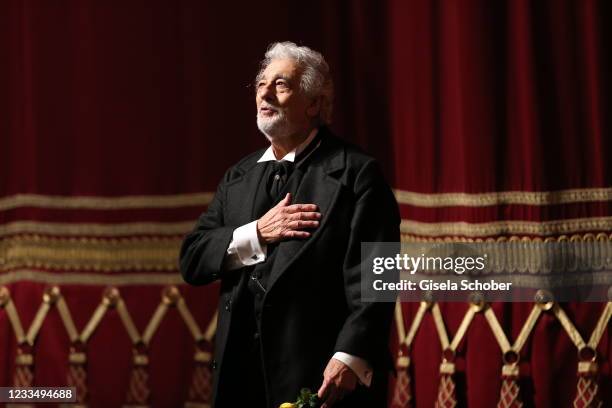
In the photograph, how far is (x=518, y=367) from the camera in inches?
113

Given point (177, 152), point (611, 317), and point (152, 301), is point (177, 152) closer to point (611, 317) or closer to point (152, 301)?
point (152, 301)

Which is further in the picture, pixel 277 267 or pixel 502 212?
pixel 502 212

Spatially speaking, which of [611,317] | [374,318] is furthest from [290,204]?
[611,317]

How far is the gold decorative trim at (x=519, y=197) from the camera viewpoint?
9.56 ft

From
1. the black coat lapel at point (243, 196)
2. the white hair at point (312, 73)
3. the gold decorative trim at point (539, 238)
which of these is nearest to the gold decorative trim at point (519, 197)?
the gold decorative trim at point (539, 238)

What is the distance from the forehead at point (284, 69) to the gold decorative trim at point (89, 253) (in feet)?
3.82

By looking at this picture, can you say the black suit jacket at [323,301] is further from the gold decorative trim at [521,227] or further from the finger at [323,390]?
the gold decorative trim at [521,227]

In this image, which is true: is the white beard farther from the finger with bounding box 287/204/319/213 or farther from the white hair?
the finger with bounding box 287/204/319/213

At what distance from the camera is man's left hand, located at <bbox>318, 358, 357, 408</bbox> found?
2119mm

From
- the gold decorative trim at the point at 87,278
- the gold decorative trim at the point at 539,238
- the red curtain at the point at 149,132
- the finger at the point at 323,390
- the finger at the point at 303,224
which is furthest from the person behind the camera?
the gold decorative trim at the point at 87,278

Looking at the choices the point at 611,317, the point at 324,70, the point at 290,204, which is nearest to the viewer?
the point at 290,204

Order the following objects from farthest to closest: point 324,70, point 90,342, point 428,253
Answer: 1. point 90,342
2. point 428,253
3. point 324,70

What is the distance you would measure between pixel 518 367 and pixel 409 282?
42 centimetres

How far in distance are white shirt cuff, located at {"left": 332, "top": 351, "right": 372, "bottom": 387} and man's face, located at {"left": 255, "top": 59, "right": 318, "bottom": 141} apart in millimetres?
588
